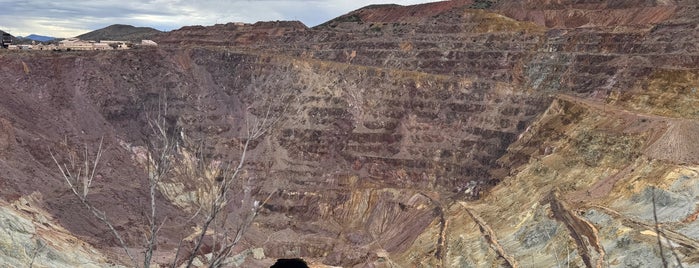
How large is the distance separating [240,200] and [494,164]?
75.4 feet

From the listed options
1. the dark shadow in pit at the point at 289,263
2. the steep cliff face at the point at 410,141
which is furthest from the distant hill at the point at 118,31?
the dark shadow in pit at the point at 289,263

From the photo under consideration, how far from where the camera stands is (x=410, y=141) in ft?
194

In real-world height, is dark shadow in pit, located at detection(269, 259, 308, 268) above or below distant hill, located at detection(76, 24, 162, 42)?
below

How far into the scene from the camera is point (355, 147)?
6006cm

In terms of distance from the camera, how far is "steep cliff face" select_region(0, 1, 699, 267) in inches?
1532

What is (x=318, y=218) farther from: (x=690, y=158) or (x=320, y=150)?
(x=690, y=158)

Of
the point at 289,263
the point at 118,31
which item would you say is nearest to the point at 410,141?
the point at 289,263

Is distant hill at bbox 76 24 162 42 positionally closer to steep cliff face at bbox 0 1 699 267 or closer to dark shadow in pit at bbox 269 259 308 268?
steep cliff face at bbox 0 1 699 267

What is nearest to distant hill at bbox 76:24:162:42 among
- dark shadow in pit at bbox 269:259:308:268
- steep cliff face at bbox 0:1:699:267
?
steep cliff face at bbox 0:1:699:267

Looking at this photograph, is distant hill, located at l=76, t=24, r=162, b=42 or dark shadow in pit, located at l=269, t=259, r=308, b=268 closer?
dark shadow in pit, located at l=269, t=259, r=308, b=268

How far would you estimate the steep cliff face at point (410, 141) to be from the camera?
128 feet

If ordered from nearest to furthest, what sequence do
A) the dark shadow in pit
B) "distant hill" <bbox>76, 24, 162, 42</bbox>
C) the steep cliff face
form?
the steep cliff face, the dark shadow in pit, "distant hill" <bbox>76, 24, 162, 42</bbox>

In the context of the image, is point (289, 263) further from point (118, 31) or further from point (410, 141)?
point (118, 31)

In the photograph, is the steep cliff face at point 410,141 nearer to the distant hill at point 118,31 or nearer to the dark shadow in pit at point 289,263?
the dark shadow in pit at point 289,263
